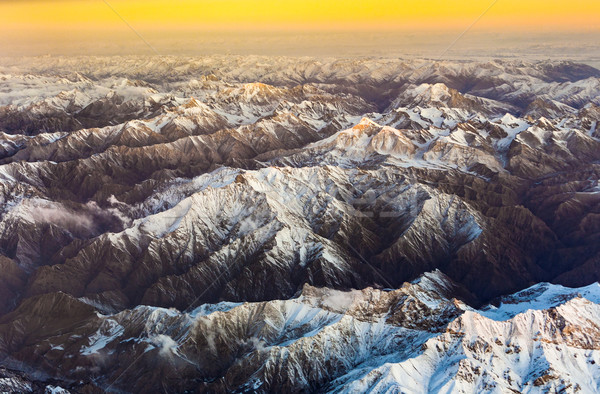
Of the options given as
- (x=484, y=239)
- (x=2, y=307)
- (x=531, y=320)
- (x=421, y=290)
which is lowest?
(x=2, y=307)

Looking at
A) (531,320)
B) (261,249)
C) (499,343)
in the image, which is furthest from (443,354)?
(261,249)

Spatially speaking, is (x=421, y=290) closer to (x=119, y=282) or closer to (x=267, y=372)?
(x=267, y=372)

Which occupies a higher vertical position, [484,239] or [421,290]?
[421,290]

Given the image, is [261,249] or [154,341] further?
[261,249]

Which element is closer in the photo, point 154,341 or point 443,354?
point 443,354

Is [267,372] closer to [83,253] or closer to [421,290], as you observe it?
[421,290]

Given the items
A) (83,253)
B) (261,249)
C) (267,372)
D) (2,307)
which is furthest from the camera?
(83,253)

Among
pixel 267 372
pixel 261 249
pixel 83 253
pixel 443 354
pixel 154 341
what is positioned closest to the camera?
pixel 443 354

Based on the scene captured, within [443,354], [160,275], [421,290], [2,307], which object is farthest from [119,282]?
[443,354]

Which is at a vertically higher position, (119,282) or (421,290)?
(421,290)

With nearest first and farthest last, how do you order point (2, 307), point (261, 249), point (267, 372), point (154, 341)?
1. point (267, 372)
2. point (154, 341)
3. point (2, 307)
4. point (261, 249)
